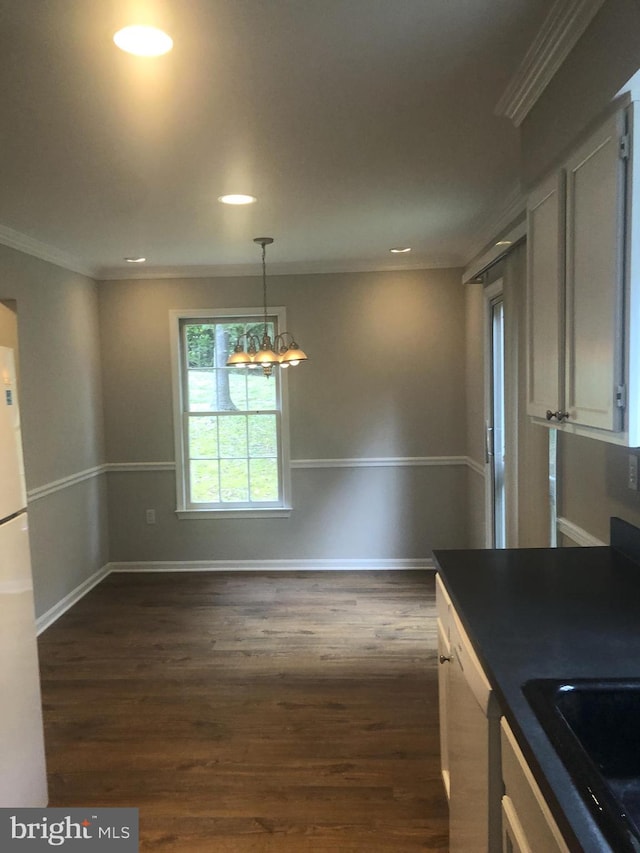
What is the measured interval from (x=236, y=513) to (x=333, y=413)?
113 centimetres

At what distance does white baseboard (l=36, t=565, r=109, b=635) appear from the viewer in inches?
158

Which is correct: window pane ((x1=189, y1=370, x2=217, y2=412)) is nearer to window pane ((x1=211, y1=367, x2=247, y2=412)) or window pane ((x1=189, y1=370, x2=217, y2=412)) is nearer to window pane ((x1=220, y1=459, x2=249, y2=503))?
window pane ((x1=211, y1=367, x2=247, y2=412))

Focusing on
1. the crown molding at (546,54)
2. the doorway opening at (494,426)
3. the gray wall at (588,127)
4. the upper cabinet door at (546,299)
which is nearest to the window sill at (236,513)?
the doorway opening at (494,426)

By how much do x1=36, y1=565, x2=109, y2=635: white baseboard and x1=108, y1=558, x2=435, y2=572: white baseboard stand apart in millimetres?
237

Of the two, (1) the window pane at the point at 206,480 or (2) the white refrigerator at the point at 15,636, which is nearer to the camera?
(2) the white refrigerator at the point at 15,636

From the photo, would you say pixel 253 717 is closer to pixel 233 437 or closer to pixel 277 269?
pixel 233 437

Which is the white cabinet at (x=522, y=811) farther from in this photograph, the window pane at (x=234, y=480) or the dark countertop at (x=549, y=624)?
the window pane at (x=234, y=480)

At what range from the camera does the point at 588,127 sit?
1562 mm

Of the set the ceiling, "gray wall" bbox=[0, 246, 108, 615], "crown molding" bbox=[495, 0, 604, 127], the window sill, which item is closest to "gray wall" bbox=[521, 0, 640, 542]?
"crown molding" bbox=[495, 0, 604, 127]

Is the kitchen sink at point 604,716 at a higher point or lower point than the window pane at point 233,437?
lower

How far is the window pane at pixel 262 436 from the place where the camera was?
16.9 ft

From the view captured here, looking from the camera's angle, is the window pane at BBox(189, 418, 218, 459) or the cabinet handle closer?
the cabinet handle

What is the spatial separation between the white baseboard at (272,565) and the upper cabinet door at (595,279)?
3572 millimetres

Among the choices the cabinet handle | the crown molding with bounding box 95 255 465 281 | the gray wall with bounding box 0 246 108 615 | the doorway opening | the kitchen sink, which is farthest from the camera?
the crown molding with bounding box 95 255 465 281
